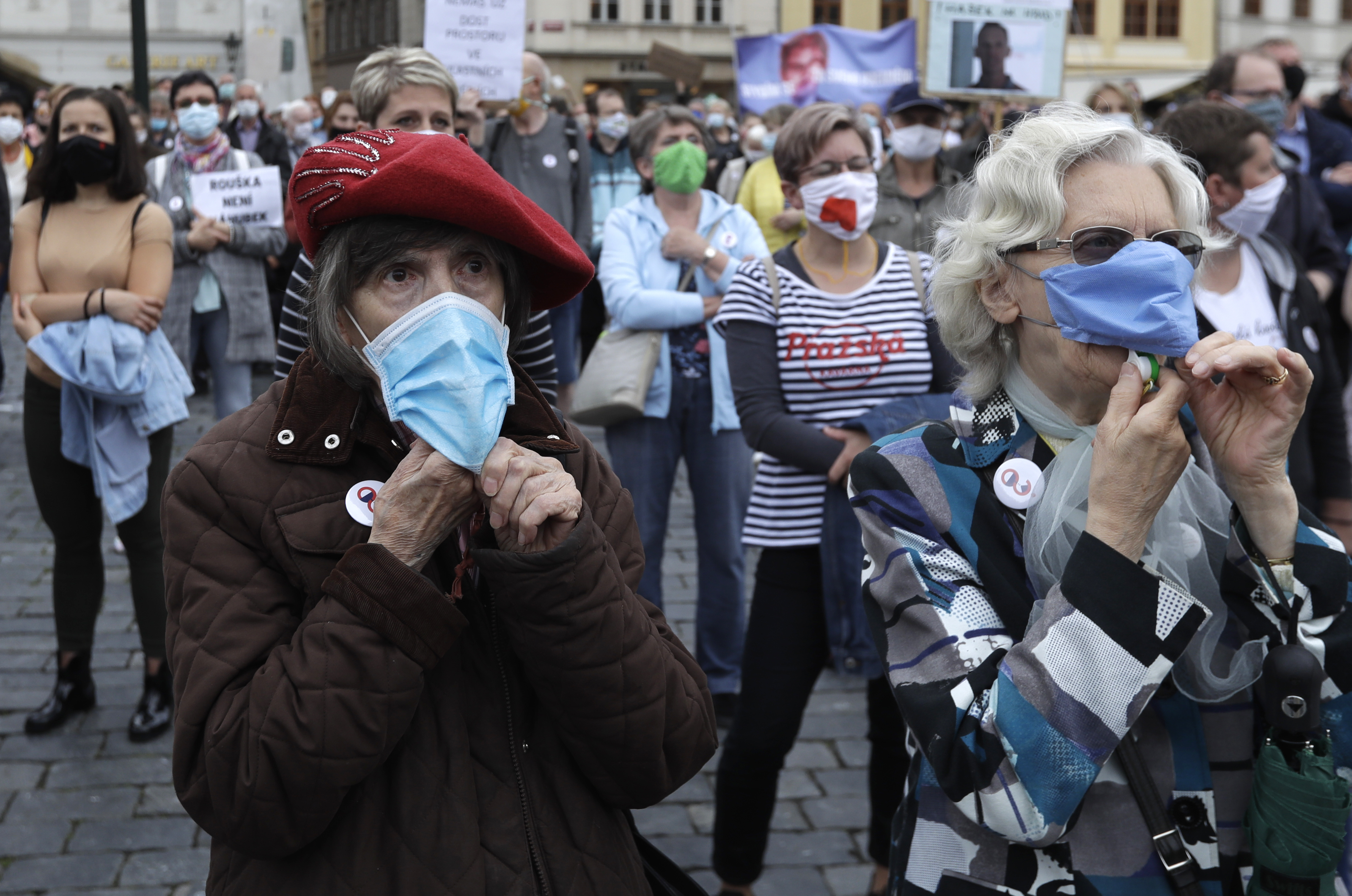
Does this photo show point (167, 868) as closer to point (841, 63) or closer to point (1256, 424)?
point (1256, 424)

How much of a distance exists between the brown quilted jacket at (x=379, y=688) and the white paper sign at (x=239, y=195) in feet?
15.8

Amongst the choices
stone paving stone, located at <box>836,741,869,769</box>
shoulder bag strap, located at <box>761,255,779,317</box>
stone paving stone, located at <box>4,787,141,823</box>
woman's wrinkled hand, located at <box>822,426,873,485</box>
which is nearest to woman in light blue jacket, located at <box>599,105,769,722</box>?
stone paving stone, located at <box>836,741,869,769</box>

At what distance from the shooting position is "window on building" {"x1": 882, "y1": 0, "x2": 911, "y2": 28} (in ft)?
154

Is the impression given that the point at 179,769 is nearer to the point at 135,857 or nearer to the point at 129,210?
the point at 135,857

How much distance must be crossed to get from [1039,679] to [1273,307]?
271 cm

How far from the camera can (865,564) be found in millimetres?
2172

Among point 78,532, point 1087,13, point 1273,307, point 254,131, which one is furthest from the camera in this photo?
point 1087,13

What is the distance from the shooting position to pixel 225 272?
6.66m

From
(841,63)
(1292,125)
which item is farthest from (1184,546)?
(841,63)

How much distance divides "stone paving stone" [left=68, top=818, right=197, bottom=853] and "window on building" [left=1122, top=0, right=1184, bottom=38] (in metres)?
46.1

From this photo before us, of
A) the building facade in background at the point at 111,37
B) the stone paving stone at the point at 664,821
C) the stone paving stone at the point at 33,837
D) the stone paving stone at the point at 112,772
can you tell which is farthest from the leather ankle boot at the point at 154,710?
the building facade in background at the point at 111,37

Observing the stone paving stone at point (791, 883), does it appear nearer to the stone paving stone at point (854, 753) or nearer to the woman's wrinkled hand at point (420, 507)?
the stone paving stone at point (854, 753)

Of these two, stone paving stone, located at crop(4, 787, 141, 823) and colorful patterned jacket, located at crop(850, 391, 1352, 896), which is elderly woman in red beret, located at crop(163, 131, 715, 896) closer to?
colorful patterned jacket, located at crop(850, 391, 1352, 896)

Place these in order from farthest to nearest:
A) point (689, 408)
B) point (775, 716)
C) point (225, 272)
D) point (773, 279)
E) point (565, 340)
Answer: point (565, 340) → point (225, 272) → point (689, 408) → point (773, 279) → point (775, 716)
